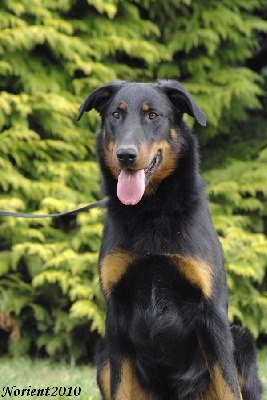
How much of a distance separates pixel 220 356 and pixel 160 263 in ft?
1.94

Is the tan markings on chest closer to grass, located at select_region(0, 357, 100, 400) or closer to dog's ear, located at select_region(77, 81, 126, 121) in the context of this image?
dog's ear, located at select_region(77, 81, 126, 121)

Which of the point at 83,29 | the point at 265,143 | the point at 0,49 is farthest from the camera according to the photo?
the point at 265,143

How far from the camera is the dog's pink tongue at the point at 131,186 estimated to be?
3.76 meters

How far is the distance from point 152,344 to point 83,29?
450 centimetres

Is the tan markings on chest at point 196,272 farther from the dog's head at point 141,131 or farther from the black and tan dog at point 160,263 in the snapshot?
the dog's head at point 141,131

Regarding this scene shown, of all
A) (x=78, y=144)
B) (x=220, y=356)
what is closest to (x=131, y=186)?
(x=220, y=356)

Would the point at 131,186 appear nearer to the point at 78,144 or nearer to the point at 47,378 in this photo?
the point at 47,378

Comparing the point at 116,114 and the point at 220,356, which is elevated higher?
the point at 116,114

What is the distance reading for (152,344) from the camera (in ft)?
12.8

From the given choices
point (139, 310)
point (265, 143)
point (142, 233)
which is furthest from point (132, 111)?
point (265, 143)

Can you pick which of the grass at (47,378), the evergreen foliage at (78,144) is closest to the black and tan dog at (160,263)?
the grass at (47,378)

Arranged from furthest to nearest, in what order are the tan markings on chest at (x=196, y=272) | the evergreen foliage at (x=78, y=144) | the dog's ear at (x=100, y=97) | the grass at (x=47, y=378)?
the evergreen foliage at (x=78, y=144) < the grass at (x=47, y=378) < the dog's ear at (x=100, y=97) < the tan markings on chest at (x=196, y=272)

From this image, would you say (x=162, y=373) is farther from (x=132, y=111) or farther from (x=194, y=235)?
(x=132, y=111)

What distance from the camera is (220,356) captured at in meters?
3.68
